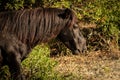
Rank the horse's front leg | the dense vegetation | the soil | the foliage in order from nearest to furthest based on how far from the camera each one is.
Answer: the horse's front leg → the foliage → the soil → the dense vegetation

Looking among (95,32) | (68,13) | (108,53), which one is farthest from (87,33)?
(68,13)

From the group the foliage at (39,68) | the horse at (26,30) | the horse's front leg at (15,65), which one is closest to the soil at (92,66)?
the foliage at (39,68)

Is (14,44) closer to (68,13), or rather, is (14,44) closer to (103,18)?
(68,13)

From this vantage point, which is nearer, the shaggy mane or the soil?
the shaggy mane

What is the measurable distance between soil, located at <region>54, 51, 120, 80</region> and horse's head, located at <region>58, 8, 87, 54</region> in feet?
2.04

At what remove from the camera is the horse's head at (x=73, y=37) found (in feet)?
18.7

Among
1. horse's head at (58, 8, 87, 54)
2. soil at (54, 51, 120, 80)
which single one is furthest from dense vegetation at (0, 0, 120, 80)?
horse's head at (58, 8, 87, 54)

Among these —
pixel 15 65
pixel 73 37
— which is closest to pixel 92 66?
pixel 73 37

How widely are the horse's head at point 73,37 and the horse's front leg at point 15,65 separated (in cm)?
85

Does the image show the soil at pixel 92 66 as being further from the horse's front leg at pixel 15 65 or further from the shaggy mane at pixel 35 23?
the horse's front leg at pixel 15 65

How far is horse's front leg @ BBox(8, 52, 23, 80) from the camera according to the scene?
525cm

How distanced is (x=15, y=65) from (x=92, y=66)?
2261mm

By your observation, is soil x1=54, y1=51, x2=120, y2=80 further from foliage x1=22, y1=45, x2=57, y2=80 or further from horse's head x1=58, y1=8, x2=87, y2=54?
horse's head x1=58, y1=8, x2=87, y2=54

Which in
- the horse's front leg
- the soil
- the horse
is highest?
the horse
